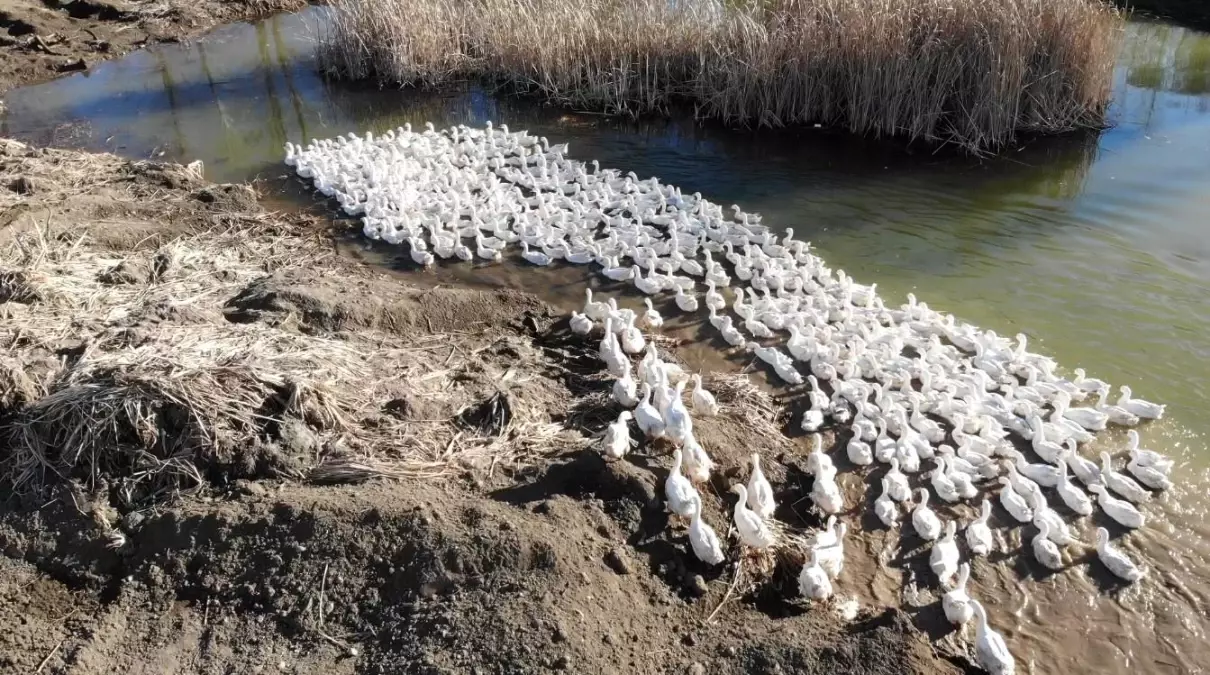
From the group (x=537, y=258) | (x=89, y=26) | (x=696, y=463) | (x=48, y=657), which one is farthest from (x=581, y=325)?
(x=89, y=26)

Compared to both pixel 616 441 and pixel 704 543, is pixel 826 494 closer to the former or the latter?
pixel 704 543

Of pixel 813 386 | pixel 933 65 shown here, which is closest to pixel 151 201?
pixel 813 386

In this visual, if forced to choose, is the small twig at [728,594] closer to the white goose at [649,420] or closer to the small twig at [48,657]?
the white goose at [649,420]

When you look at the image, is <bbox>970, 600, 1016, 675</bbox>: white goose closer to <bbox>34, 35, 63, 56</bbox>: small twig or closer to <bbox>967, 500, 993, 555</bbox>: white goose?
<bbox>967, 500, 993, 555</bbox>: white goose

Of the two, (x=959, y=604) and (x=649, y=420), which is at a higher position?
(x=649, y=420)

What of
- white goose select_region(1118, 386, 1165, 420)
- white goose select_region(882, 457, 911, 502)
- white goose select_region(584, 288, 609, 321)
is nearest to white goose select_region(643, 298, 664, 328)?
white goose select_region(584, 288, 609, 321)

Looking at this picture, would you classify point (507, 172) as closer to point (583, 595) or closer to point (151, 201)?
point (151, 201)
